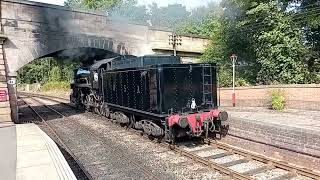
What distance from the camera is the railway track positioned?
26.5 feet

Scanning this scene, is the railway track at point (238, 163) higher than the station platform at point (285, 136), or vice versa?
the station platform at point (285, 136)

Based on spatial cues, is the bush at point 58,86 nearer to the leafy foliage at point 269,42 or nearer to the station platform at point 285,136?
the leafy foliage at point 269,42

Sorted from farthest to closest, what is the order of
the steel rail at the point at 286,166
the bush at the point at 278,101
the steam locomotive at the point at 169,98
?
1. the bush at the point at 278,101
2. the steam locomotive at the point at 169,98
3. the steel rail at the point at 286,166

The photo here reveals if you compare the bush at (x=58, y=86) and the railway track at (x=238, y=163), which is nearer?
the railway track at (x=238, y=163)

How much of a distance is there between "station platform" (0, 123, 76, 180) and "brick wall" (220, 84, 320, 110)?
11723 millimetres

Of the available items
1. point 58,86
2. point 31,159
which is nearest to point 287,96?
point 31,159

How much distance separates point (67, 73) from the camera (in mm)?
55906

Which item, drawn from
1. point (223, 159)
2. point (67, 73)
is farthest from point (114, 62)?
point (67, 73)

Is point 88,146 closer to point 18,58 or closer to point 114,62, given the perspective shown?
point 114,62

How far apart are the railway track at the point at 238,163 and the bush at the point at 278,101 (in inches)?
255

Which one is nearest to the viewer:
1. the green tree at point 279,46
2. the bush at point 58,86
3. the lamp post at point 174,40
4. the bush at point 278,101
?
the bush at point 278,101

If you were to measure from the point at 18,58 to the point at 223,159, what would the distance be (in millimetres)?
13447

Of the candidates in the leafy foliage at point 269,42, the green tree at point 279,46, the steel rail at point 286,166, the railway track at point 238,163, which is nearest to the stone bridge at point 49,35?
the leafy foliage at point 269,42

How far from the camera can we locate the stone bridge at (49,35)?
58.2 feet
